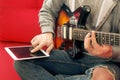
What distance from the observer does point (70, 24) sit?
1411mm

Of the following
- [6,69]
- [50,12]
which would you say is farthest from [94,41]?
[6,69]

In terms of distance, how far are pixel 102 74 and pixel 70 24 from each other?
1.26 ft

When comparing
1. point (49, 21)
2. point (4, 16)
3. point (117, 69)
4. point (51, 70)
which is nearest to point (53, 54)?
point (51, 70)

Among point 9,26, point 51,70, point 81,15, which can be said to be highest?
point 81,15

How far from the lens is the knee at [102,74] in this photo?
1104 mm

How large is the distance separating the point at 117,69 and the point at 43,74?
328 mm

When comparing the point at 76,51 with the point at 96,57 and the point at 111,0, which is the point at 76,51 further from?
the point at 111,0

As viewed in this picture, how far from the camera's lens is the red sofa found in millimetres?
1766

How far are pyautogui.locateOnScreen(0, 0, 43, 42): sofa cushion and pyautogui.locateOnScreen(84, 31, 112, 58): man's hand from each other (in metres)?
0.62

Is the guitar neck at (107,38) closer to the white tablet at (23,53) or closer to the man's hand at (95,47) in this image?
the man's hand at (95,47)

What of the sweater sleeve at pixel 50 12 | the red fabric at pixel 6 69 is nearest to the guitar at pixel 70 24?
the sweater sleeve at pixel 50 12

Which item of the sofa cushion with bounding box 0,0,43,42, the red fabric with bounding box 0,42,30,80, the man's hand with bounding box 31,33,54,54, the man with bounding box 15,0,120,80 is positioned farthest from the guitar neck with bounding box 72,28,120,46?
the sofa cushion with bounding box 0,0,43,42

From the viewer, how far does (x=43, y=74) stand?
1.26 meters

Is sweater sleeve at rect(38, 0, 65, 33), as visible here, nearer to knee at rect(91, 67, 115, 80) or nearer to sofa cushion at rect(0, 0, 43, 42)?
sofa cushion at rect(0, 0, 43, 42)
